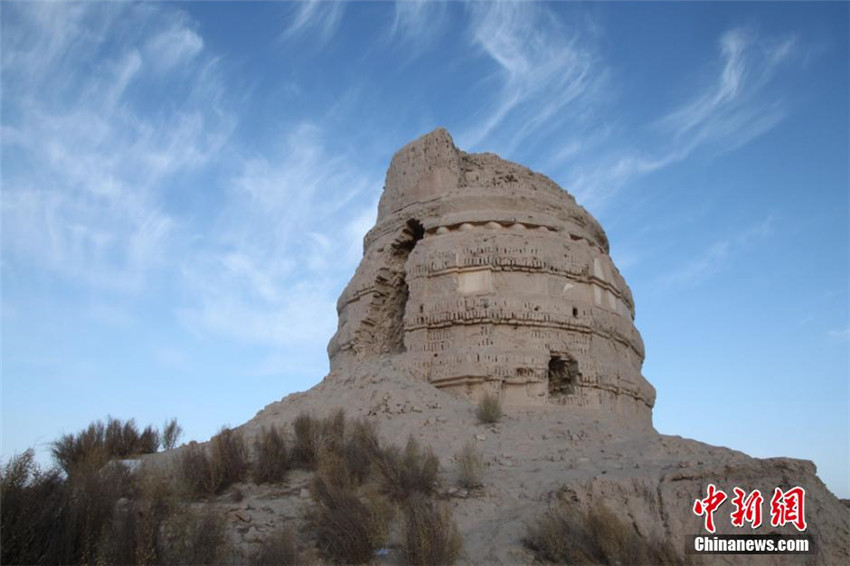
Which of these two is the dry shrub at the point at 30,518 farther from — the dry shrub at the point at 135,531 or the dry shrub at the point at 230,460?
the dry shrub at the point at 230,460

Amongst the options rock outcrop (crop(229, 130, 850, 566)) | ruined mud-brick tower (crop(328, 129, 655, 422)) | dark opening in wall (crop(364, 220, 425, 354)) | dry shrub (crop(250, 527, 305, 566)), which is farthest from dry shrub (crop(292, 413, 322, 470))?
dark opening in wall (crop(364, 220, 425, 354))

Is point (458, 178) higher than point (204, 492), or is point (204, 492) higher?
point (458, 178)

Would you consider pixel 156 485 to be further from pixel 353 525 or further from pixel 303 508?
pixel 353 525

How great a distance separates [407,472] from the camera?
795 cm

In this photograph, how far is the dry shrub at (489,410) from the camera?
1011cm

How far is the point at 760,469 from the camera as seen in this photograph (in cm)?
734

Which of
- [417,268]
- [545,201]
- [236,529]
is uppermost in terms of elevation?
[545,201]

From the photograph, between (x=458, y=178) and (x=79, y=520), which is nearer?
(x=79, y=520)

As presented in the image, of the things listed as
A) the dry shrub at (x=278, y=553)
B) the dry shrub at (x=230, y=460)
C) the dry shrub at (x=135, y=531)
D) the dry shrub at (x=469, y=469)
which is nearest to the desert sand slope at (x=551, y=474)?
the dry shrub at (x=469, y=469)

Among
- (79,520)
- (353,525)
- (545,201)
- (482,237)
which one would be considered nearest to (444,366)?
(482,237)

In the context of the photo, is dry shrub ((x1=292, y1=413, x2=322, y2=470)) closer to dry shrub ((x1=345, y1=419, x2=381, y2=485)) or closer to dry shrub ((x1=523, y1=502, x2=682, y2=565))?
dry shrub ((x1=345, y1=419, x2=381, y2=485))

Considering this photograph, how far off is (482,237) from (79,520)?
26.4 feet
